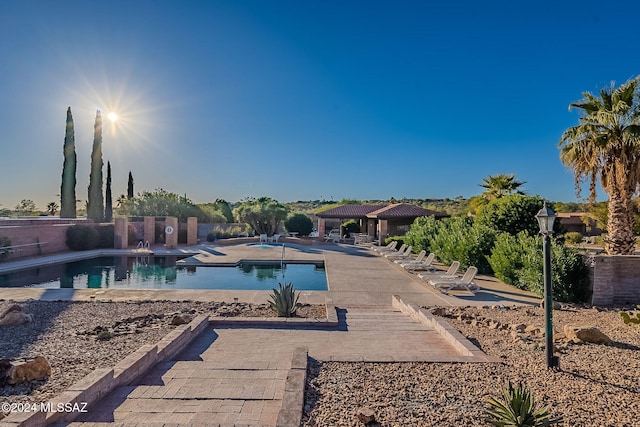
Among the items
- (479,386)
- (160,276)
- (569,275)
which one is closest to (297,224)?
(160,276)

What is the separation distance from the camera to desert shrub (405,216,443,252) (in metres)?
18.6

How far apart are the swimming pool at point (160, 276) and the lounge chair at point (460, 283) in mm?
3992

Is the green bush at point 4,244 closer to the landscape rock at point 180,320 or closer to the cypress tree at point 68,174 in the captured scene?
the landscape rock at point 180,320

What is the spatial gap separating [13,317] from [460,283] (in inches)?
438

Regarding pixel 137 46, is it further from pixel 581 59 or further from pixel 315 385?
pixel 581 59

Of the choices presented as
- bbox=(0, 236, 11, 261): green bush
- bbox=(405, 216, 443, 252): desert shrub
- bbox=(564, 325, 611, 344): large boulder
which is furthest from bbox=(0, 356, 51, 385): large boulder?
bbox=(0, 236, 11, 261): green bush

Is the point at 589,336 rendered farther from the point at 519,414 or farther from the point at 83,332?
the point at 83,332

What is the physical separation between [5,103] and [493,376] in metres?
22.5

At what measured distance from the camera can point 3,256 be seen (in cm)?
1666

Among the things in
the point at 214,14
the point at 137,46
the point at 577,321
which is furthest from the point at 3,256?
the point at 577,321

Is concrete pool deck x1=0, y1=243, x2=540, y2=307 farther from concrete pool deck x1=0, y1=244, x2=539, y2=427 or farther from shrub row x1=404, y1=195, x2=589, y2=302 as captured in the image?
shrub row x1=404, y1=195, x2=589, y2=302

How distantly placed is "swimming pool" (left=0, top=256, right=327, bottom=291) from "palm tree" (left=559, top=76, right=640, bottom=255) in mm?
9954

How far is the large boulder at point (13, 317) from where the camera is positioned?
6984 mm

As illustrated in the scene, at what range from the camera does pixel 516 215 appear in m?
14.6
